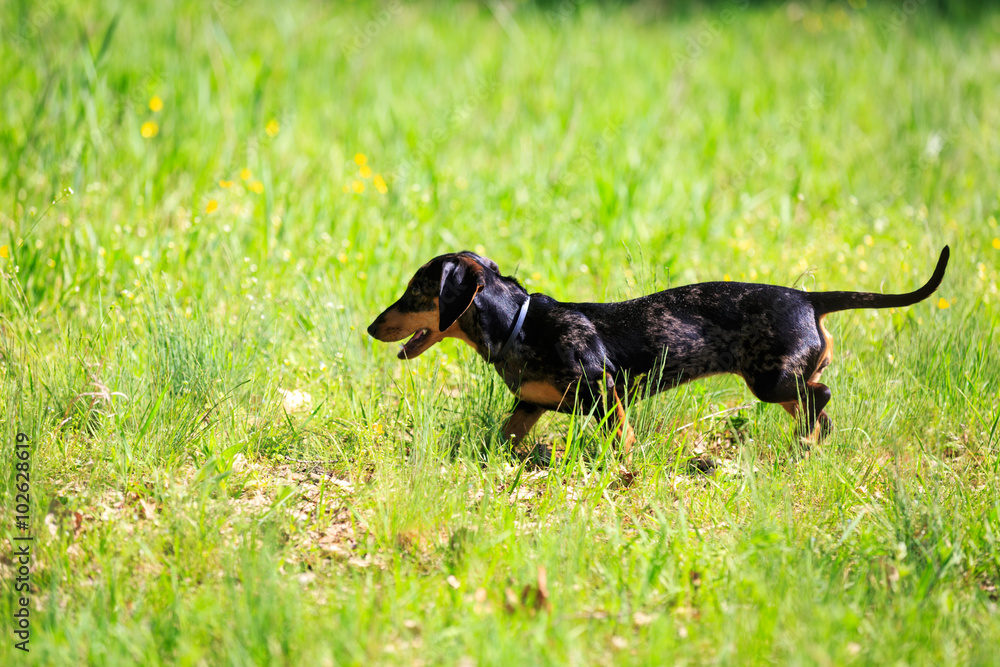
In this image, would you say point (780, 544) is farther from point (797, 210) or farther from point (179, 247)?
point (797, 210)

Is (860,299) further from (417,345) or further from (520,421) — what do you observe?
(417,345)

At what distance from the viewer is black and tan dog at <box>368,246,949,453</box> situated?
11.9 feet

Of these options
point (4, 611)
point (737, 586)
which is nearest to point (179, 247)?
point (4, 611)

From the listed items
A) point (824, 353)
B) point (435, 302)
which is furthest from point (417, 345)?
point (824, 353)

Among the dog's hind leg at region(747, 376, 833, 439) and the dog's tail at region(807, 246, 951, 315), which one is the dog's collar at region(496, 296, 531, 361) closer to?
the dog's hind leg at region(747, 376, 833, 439)

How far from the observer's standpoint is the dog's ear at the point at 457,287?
141 inches

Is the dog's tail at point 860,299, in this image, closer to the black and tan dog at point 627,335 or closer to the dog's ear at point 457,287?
the black and tan dog at point 627,335

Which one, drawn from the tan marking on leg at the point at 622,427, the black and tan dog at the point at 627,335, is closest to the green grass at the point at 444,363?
the tan marking on leg at the point at 622,427

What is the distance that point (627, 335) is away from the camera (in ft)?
12.2

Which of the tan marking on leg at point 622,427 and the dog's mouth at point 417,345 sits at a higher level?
the dog's mouth at point 417,345

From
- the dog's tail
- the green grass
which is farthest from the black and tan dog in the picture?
the green grass

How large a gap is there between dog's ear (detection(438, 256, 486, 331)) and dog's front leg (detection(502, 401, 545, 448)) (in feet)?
1.76

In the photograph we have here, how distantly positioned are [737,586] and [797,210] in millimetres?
4696

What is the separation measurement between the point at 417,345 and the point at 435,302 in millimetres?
234
